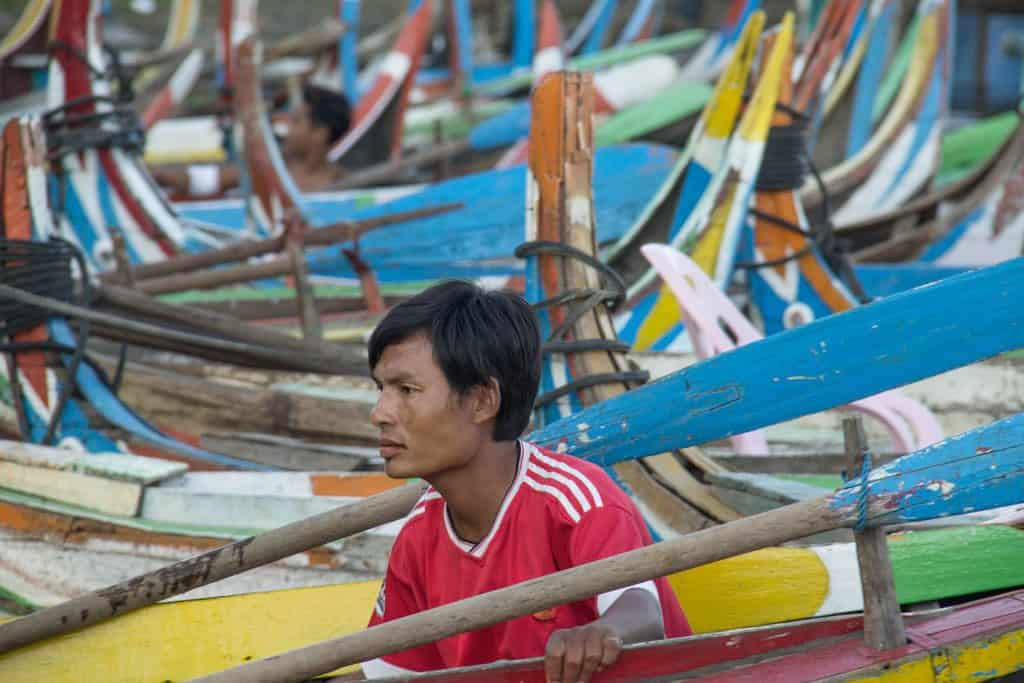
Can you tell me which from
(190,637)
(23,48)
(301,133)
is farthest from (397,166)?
(190,637)

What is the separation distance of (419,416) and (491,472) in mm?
143

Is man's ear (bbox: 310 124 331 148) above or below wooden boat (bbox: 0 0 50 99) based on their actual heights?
above

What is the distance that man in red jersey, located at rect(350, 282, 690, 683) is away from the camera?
6.66ft

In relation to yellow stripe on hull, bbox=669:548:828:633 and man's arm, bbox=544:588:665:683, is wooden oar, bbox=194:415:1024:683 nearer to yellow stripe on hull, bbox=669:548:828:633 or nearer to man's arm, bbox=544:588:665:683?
man's arm, bbox=544:588:665:683

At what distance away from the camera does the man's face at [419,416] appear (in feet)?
6.71

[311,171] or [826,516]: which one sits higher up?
[311,171]

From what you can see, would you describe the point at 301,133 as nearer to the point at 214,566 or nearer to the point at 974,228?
the point at 974,228

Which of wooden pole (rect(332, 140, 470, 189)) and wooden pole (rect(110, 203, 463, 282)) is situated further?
wooden pole (rect(332, 140, 470, 189))

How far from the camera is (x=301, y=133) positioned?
7.64m

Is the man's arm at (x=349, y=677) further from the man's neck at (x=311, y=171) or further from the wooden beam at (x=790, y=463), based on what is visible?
the man's neck at (x=311, y=171)

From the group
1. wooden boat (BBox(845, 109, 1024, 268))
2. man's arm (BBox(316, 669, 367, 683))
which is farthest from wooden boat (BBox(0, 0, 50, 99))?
man's arm (BBox(316, 669, 367, 683))

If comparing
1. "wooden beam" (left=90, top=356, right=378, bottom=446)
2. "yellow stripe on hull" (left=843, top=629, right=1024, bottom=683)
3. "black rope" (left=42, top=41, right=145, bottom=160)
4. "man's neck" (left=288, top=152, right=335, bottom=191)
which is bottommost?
"yellow stripe on hull" (left=843, top=629, right=1024, bottom=683)

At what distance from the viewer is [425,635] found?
1933 mm

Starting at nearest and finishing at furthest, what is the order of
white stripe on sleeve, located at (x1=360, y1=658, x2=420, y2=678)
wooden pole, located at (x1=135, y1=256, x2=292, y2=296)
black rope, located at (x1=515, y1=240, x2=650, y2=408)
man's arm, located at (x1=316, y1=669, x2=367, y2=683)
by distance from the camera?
white stripe on sleeve, located at (x1=360, y1=658, x2=420, y2=678) → man's arm, located at (x1=316, y1=669, x2=367, y2=683) → black rope, located at (x1=515, y1=240, x2=650, y2=408) → wooden pole, located at (x1=135, y1=256, x2=292, y2=296)
